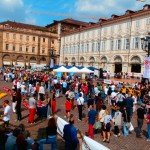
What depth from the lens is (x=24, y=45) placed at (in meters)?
86.2

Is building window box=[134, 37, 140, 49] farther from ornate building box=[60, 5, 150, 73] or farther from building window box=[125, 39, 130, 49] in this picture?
building window box=[125, 39, 130, 49]

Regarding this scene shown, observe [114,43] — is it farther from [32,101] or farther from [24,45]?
[32,101]

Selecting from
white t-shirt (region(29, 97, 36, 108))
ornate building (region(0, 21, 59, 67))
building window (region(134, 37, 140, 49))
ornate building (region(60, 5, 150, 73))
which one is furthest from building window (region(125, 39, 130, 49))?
white t-shirt (region(29, 97, 36, 108))

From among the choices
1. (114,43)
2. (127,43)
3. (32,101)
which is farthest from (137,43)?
(32,101)

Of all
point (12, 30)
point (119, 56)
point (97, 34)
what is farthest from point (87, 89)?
point (12, 30)

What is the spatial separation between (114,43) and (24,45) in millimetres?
40570

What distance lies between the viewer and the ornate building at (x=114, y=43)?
4773 cm

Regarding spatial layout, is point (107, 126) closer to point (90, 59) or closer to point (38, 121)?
point (38, 121)

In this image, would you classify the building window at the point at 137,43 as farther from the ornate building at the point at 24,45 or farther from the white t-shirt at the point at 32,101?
the white t-shirt at the point at 32,101

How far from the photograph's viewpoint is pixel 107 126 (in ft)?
35.9

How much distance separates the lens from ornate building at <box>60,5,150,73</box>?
47728mm

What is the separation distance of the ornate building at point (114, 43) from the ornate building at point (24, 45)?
16.2m

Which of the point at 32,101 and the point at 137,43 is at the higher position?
the point at 137,43

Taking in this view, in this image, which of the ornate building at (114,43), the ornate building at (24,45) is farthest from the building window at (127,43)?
the ornate building at (24,45)
